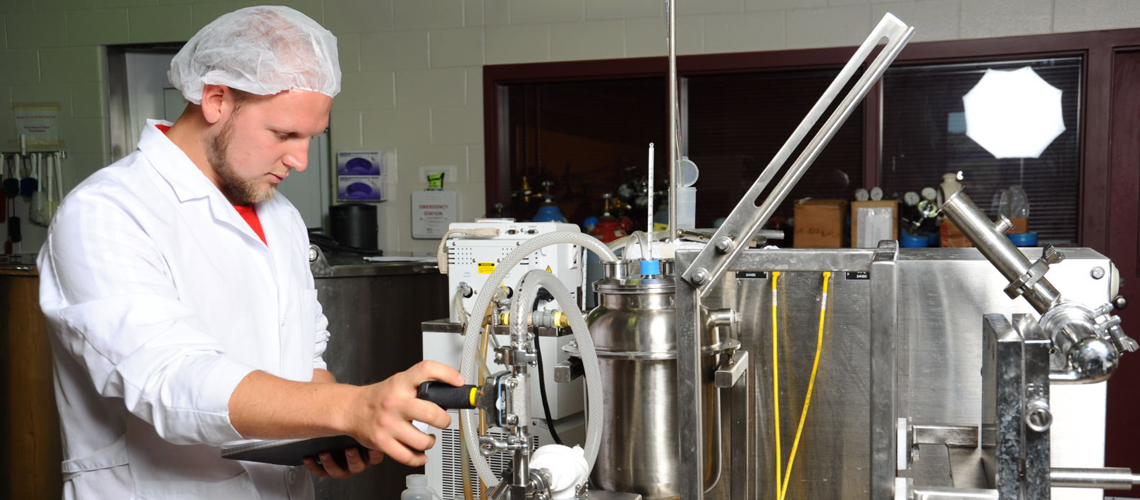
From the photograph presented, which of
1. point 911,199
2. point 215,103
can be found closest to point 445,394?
point 215,103

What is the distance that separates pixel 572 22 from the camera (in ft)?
12.5

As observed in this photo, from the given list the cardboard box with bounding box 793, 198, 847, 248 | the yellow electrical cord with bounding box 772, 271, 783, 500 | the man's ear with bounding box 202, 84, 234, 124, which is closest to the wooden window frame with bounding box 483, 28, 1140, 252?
the cardboard box with bounding box 793, 198, 847, 248

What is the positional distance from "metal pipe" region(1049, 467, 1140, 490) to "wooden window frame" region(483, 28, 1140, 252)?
276cm

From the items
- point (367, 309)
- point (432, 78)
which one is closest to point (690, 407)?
point (367, 309)

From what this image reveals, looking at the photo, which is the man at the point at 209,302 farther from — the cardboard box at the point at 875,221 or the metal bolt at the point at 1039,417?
the cardboard box at the point at 875,221

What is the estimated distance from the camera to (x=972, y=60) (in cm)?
347

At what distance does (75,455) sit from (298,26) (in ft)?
2.30

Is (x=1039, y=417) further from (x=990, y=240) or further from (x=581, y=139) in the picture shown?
(x=581, y=139)

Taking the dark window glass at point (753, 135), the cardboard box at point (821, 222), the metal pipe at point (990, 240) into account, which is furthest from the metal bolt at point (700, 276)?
the dark window glass at point (753, 135)

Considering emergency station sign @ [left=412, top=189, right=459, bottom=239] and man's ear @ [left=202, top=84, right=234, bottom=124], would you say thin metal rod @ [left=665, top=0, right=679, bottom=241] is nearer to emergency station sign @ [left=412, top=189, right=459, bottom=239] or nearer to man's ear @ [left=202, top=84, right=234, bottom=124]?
man's ear @ [left=202, top=84, right=234, bottom=124]

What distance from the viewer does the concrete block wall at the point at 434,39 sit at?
136 inches

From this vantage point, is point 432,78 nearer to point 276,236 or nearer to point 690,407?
point 276,236

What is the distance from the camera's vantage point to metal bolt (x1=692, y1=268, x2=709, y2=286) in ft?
3.72

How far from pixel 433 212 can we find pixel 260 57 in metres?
2.74
